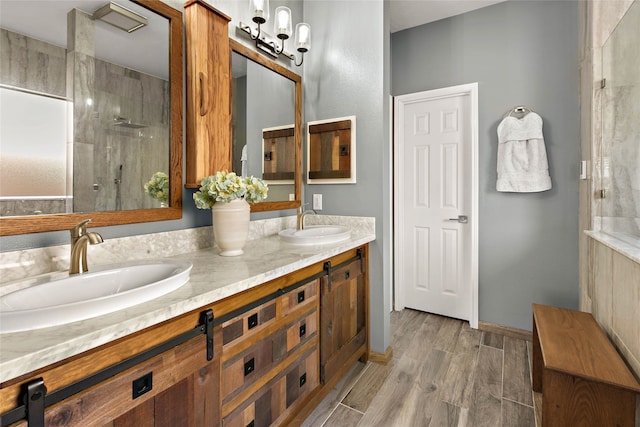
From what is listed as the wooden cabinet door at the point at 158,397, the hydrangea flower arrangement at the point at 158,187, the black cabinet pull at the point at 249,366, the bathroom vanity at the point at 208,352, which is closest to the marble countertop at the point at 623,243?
the bathroom vanity at the point at 208,352

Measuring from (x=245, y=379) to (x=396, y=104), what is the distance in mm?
2685

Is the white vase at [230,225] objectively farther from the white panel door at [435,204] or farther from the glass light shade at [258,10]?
the white panel door at [435,204]

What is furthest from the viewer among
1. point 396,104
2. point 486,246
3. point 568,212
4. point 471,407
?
point 396,104

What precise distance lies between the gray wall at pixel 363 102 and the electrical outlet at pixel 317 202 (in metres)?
0.05

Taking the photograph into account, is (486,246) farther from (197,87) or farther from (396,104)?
(197,87)

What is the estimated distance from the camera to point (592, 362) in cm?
136

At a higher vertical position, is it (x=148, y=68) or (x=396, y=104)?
(x=396, y=104)

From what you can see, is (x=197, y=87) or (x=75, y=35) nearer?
(x=75, y=35)

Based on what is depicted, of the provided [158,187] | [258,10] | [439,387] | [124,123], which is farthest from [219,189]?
[439,387]

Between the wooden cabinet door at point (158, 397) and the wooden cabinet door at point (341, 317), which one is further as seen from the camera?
the wooden cabinet door at point (341, 317)

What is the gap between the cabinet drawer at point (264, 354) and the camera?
1071mm

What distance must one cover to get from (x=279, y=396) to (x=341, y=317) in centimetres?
58

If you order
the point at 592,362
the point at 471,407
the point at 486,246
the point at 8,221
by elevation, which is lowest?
the point at 471,407

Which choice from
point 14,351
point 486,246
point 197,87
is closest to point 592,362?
point 486,246
